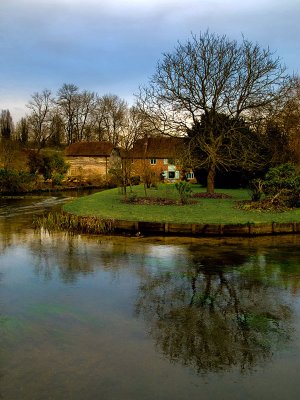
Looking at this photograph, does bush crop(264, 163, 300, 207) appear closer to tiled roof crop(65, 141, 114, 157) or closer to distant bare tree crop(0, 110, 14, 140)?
tiled roof crop(65, 141, 114, 157)

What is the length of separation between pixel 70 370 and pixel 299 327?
343 cm

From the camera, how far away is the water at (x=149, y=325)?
4527mm

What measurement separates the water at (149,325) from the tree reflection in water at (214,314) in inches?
0.7

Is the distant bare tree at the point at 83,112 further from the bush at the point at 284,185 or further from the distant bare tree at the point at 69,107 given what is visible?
the bush at the point at 284,185

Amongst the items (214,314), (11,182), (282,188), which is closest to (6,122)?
(11,182)

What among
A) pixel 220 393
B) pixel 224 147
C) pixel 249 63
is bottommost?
pixel 220 393

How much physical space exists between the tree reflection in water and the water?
0.05ft

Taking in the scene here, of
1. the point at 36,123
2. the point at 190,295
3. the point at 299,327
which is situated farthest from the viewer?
the point at 36,123

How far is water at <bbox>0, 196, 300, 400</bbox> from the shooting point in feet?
14.9

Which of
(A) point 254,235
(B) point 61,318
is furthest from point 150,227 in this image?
(B) point 61,318

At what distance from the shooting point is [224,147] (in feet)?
91.5

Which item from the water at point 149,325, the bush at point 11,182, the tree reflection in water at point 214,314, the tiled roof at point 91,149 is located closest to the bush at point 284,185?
the water at point 149,325

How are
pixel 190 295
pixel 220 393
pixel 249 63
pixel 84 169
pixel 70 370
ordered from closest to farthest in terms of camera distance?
pixel 220 393 → pixel 70 370 → pixel 190 295 → pixel 249 63 → pixel 84 169

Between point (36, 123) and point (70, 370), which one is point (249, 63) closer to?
point (70, 370)
